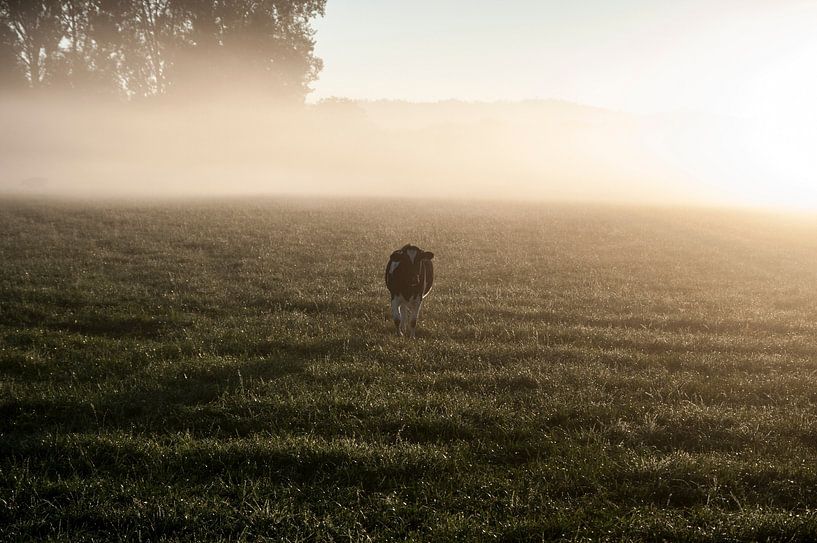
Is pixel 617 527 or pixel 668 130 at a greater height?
pixel 668 130

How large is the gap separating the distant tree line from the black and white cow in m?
Result: 48.4

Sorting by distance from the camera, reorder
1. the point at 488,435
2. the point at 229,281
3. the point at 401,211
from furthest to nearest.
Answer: the point at 401,211, the point at 229,281, the point at 488,435

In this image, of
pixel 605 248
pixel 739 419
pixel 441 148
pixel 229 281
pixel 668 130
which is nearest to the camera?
pixel 739 419

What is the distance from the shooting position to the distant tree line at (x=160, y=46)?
53906 mm

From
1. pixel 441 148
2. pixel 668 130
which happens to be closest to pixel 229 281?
pixel 441 148

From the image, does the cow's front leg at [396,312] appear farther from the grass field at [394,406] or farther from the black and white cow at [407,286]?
the grass field at [394,406]

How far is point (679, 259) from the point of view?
2147 cm

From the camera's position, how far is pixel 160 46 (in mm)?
56531

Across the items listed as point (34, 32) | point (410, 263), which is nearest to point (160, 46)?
point (34, 32)

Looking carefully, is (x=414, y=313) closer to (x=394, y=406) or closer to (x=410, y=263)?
(x=410, y=263)

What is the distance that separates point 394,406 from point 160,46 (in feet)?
193

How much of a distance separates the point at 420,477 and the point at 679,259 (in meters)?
18.4

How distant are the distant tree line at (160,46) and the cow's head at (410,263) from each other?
48302mm

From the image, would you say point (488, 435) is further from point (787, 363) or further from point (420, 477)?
point (787, 363)
